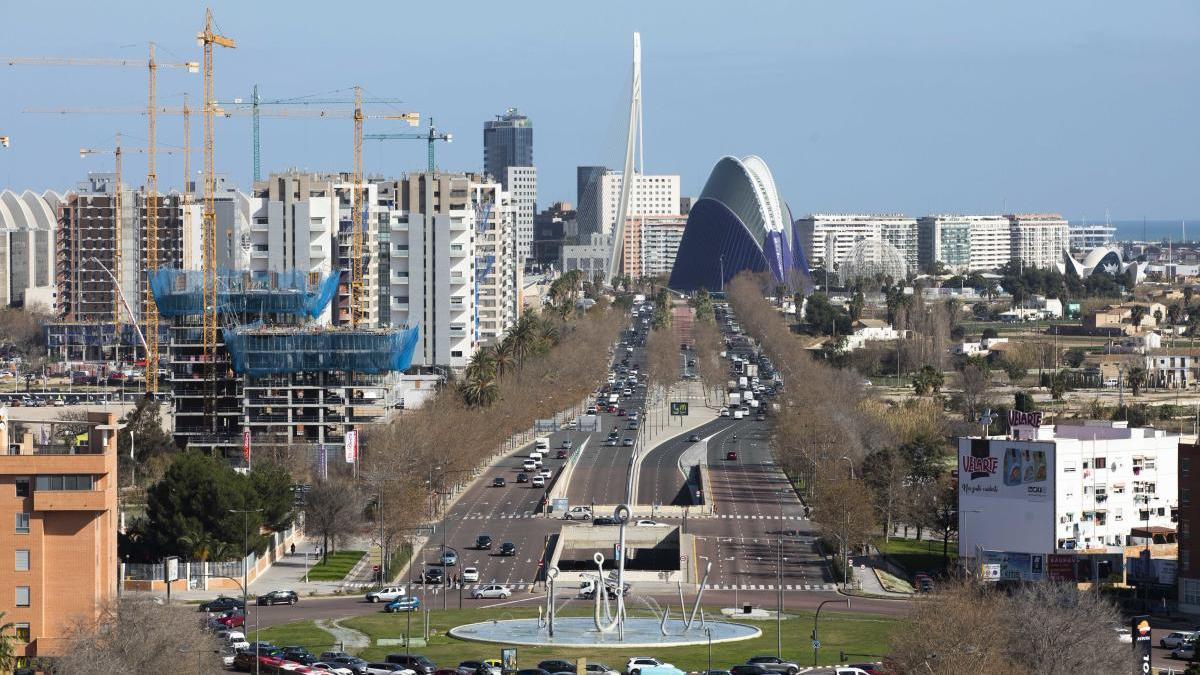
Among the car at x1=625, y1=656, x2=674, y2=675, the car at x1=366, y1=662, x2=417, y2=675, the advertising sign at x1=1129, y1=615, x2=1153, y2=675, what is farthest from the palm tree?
the advertising sign at x1=1129, y1=615, x2=1153, y2=675

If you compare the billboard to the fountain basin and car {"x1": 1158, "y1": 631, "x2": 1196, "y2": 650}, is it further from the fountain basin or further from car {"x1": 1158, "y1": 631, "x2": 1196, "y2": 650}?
the fountain basin

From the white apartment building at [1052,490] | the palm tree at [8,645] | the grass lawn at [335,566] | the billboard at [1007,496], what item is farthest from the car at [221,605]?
the billboard at [1007,496]

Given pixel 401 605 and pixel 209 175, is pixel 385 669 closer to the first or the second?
pixel 401 605

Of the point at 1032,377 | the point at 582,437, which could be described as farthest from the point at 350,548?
the point at 1032,377

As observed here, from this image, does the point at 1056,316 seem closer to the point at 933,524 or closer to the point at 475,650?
the point at 933,524

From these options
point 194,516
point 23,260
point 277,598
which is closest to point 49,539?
point 277,598

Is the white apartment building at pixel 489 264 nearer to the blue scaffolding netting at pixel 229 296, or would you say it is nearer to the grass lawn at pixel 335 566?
the blue scaffolding netting at pixel 229 296
